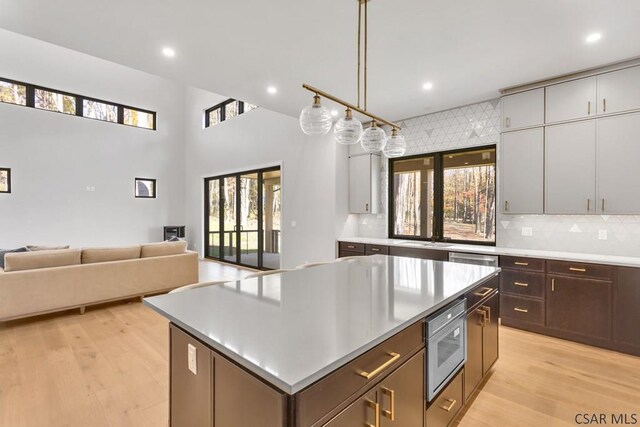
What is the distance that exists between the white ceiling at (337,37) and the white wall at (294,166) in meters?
1.97

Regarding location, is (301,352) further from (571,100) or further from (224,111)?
(224,111)

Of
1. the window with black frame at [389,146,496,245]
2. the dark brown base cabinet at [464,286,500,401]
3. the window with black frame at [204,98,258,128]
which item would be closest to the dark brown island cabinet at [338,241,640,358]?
the window with black frame at [389,146,496,245]

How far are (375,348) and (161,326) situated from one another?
128 inches

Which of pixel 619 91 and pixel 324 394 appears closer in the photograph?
pixel 324 394

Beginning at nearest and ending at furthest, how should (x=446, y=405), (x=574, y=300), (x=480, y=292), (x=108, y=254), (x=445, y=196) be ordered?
(x=446, y=405) < (x=480, y=292) < (x=574, y=300) < (x=108, y=254) < (x=445, y=196)

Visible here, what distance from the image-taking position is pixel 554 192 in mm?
3471

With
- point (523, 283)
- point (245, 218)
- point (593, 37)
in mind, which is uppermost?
point (593, 37)

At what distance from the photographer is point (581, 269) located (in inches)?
122

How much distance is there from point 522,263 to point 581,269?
0.51 meters

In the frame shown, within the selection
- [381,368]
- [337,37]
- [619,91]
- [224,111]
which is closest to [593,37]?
[619,91]

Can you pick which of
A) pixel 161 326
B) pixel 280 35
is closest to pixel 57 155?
pixel 161 326

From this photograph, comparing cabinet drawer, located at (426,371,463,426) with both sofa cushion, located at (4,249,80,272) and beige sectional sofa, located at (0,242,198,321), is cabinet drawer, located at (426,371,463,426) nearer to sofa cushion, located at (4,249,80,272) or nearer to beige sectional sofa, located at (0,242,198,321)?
beige sectional sofa, located at (0,242,198,321)

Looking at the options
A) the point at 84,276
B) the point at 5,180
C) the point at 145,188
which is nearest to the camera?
the point at 84,276

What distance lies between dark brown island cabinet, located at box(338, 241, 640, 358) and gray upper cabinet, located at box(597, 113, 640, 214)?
67 centimetres
